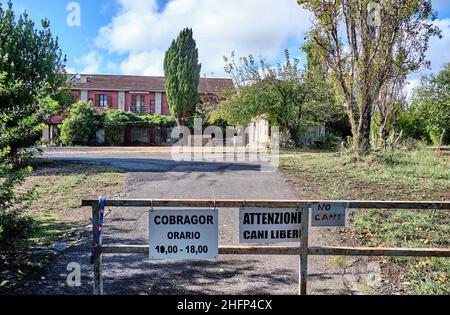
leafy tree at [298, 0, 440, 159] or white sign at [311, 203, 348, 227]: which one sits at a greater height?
leafy tree at [298, 0, 440, 159]

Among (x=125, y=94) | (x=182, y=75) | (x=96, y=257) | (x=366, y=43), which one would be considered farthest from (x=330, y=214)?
(x=125, y=94)

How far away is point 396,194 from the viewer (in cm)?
889

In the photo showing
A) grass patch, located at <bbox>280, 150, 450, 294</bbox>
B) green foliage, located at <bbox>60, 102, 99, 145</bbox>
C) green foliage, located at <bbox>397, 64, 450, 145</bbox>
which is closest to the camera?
Answer: grass patch, located at <bbox>280, 150, 450, 294</bbox>

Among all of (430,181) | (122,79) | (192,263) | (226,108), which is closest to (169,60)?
(122,79)

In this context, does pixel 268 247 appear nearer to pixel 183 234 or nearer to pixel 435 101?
pixel 183 234

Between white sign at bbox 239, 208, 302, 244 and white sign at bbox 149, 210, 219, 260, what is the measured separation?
269mm

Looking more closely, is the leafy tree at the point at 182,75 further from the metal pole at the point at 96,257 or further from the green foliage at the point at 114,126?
the metal pole at the point at 96,257

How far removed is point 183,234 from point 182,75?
36.7 meters

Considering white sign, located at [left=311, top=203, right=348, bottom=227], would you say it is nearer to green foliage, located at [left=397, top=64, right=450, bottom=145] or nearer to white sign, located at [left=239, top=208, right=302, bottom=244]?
white sign, located at [left=239, top=208, right=302, bottom=244]

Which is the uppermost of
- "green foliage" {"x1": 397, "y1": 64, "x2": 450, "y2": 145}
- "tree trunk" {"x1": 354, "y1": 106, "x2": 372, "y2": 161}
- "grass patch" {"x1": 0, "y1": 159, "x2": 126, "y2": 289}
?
"green foliage" {"x1": 397, "y1": 64, "x2": 450, "y2": 145}

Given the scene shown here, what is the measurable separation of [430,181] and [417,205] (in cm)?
738

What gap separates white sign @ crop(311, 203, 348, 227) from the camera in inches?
149

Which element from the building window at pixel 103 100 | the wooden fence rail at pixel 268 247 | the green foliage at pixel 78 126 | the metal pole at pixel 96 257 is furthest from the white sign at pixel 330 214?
the building window at pixel 103 100

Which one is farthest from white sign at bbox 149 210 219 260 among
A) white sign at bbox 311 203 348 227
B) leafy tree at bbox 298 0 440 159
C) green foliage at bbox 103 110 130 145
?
green foliage at bbox 103 110 130 145
